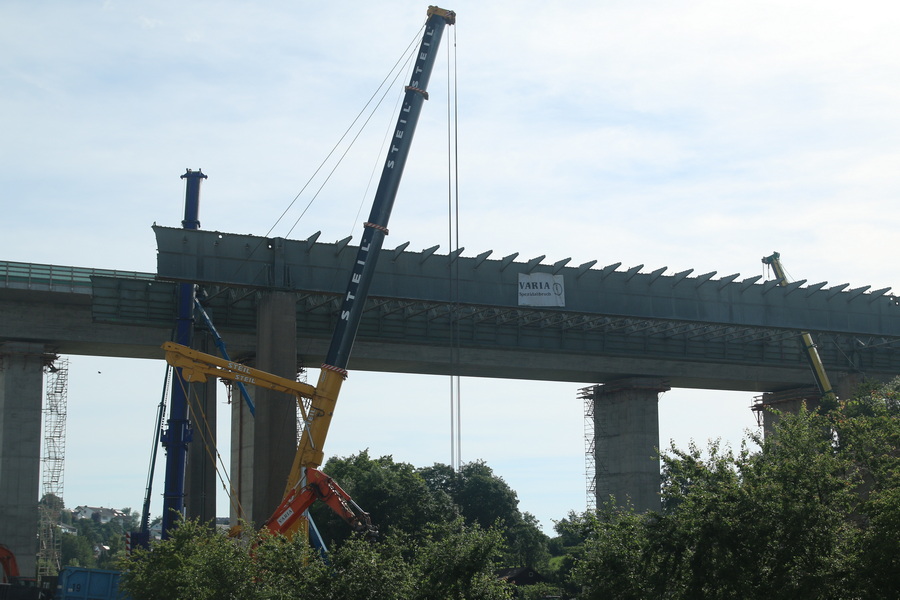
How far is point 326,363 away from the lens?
41.6 m

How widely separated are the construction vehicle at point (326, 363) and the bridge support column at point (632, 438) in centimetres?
3069

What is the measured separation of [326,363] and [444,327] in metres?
19.3

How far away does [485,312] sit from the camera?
197ft

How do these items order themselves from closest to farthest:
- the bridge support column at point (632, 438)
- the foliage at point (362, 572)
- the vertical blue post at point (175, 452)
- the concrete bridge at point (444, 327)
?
the foliage at point (362, 572)
the vertical blue post at point (175, 452)
the concrete bridge at point (444, 327)
the bridge support column at point (632, 438)

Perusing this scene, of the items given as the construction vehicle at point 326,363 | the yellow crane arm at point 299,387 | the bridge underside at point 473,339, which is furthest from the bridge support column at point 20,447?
the yellow crane arm at point 299,387

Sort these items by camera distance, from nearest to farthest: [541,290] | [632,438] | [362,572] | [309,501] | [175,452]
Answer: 1. [362,572]
2. [309,501]
3. [175,452]
4. [541,290]
5. [632,438]

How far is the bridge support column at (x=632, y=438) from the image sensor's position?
69000 millimetres

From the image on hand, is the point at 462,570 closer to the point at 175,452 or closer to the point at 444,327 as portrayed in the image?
the point at 175,452

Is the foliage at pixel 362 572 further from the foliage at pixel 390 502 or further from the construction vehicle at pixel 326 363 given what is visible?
the foliage at pixel 390 502

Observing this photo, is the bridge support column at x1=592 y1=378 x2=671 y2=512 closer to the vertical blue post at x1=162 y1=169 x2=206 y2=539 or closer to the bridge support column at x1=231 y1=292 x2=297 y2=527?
the bridge support column at x1=231 y1=292 x2=297 y2=527

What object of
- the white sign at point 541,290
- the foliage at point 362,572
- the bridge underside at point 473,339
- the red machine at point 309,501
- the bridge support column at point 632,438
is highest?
the white sign at point 541,290

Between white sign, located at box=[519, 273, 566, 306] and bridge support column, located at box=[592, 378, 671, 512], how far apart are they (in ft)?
45.2

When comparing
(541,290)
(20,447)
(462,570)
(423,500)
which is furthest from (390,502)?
(462,570)

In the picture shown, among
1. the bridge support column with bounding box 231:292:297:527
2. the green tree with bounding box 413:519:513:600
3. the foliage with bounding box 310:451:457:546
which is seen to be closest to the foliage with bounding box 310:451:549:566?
the foliage with bounding box 310:451:457:546
